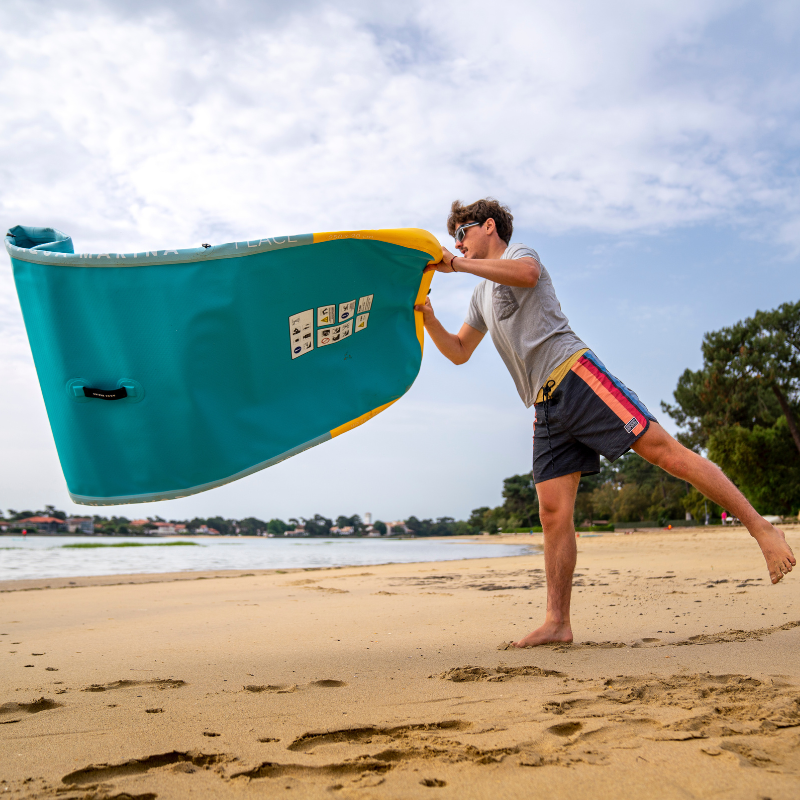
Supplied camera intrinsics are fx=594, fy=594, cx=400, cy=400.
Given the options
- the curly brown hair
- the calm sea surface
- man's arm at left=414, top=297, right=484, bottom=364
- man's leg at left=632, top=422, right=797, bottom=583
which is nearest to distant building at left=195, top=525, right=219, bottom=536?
the calm sea surface

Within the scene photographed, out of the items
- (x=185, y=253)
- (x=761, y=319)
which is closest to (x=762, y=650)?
(x=185, y=253)

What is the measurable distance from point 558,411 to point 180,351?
1392 mm

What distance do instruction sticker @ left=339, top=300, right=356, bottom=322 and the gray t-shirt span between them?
0.60m

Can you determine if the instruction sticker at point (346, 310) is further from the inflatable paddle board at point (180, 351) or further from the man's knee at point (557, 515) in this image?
the man's knee at point (557, 515)

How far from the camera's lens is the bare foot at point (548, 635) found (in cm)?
217

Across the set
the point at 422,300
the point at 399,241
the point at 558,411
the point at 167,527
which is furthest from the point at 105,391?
the point at 167,527

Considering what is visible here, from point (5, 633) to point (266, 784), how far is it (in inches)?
105

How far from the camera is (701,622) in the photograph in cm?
253

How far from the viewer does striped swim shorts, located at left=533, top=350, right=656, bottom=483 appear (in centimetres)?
216

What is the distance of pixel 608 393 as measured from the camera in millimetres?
2189

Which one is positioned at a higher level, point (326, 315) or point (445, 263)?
point (445, 263)

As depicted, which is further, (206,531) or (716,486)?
(206,531)

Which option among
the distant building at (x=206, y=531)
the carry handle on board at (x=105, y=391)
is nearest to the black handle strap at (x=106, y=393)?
the carry handle on board at (x=105, y=391)

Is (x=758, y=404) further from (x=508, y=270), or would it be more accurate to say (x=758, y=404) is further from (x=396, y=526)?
(x=396, y=526)
